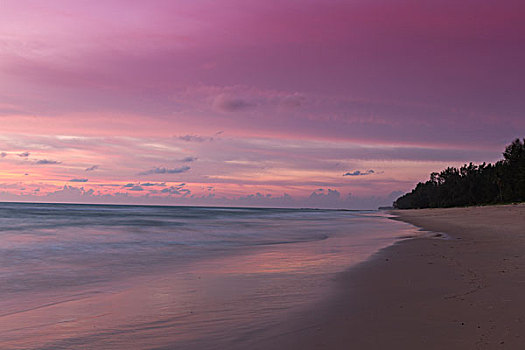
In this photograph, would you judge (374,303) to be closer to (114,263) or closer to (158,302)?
(158,302)

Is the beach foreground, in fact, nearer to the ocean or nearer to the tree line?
the ocean

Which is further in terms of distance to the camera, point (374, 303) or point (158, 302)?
point (158, 302)

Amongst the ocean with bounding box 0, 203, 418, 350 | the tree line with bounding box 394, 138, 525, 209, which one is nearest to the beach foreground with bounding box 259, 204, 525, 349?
the ocean with bounding box 0, 203, 418, 350

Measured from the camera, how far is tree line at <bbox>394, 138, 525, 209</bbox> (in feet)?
274

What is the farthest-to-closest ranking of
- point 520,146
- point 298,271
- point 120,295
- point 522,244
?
point 520,146
point 522,244
point 298,271
point 120,295

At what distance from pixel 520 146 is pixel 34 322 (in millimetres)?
100931

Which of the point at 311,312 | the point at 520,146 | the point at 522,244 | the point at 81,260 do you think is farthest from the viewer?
the point at 520,146

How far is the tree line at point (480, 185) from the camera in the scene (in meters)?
83.6

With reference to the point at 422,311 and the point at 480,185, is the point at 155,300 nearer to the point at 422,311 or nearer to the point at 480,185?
the point at 422,311

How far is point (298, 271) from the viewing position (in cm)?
1183

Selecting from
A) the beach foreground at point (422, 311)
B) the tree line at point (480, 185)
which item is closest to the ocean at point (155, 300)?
the beach foreground at point (422, 311)

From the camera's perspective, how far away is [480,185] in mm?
110188

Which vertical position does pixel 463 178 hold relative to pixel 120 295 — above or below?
above

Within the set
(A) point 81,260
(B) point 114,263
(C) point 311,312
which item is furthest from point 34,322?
(A) point 81,260
